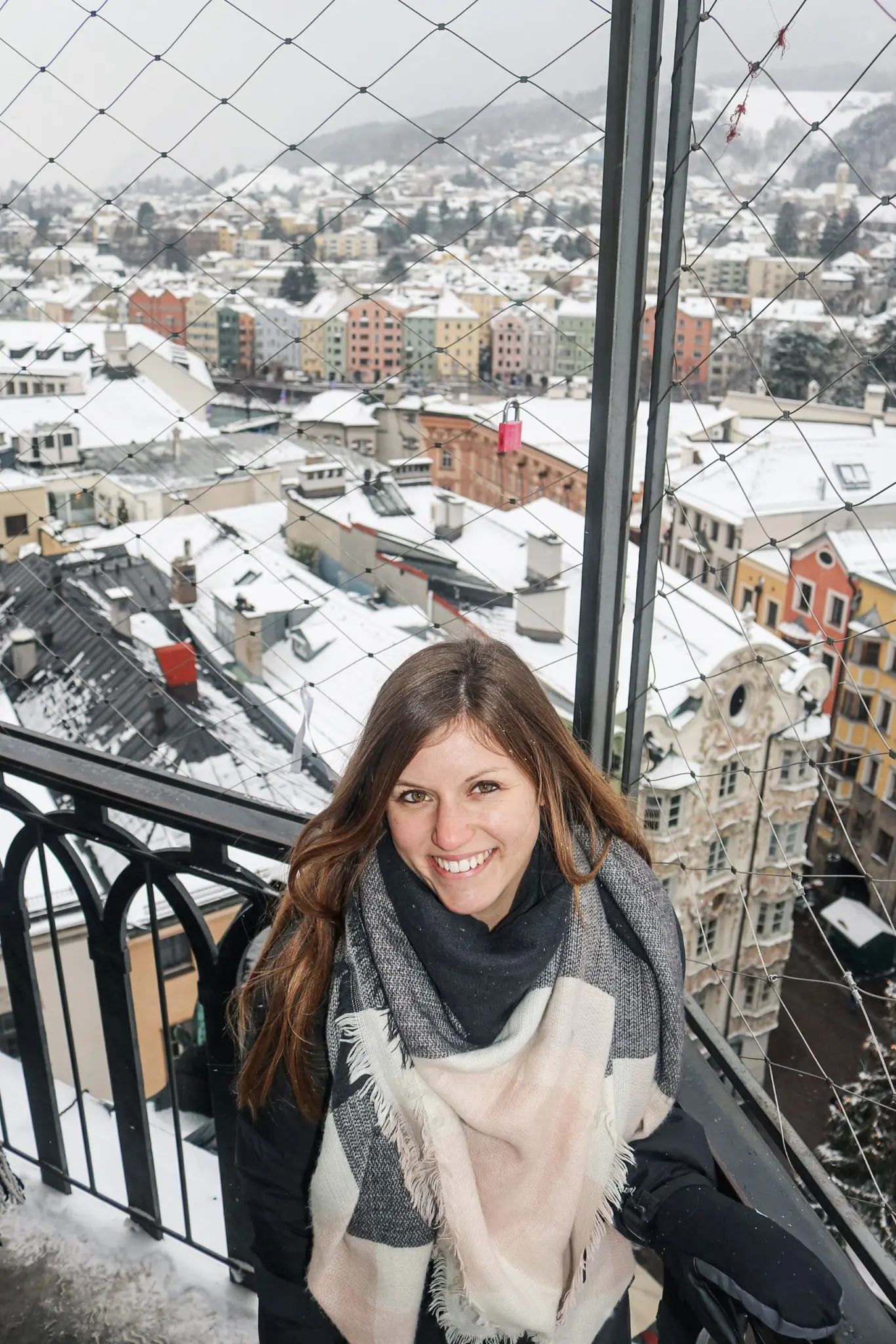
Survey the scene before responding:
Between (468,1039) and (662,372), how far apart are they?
0.54 m

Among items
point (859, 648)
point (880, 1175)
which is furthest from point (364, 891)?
point (859, 648)

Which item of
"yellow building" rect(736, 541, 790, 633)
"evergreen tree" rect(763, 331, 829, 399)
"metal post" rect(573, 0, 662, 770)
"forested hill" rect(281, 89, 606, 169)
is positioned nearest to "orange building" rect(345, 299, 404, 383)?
"yellow building" rect(736, 541, 790, 633)

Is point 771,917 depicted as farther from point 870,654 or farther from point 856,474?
point 856,474

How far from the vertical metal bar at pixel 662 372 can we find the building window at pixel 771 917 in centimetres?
998

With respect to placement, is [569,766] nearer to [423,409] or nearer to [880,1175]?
[423,409]

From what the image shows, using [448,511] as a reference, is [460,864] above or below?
above

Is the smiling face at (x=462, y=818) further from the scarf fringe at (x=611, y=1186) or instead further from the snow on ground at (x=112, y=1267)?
the snow on ground at (x=112, y=1267)

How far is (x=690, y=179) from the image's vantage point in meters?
0.88

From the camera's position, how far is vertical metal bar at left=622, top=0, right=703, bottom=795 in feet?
2.77

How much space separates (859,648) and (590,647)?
873cm

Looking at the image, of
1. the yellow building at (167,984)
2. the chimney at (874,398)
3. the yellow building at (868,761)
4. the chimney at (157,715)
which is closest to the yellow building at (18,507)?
the chimney at (157,715)

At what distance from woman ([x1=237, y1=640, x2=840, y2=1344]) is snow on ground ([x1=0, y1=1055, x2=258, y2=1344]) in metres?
0.46

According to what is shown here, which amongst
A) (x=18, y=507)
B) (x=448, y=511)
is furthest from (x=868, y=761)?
(x=18, y=507)

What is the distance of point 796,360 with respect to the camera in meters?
5.22
